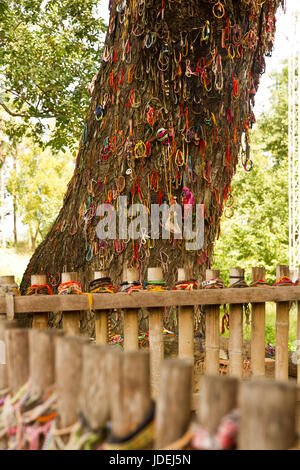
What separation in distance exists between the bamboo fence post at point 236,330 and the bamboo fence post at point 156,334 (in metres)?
0.45

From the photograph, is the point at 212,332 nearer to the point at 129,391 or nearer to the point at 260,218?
the point at 129,391

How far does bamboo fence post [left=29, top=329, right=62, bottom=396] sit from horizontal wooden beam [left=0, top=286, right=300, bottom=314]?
89 cm

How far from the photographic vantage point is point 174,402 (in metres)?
1.14

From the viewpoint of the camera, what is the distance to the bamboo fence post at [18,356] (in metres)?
1.51

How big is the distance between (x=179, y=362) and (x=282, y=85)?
58.4 feet

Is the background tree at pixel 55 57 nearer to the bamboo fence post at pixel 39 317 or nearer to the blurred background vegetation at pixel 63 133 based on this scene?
the blurred background vegetation at pixel 63 133

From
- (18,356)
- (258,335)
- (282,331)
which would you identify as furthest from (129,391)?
(282,331)

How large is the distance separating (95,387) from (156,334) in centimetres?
138

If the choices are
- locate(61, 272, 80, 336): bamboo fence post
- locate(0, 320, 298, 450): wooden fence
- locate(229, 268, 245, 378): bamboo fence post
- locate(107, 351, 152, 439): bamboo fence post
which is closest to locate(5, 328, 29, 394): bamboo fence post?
locate(0, 320, 298, 450): wooden fence

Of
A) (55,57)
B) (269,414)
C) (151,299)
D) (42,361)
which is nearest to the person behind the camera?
(269,414)

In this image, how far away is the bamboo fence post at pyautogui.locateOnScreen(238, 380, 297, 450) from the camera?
988 mm

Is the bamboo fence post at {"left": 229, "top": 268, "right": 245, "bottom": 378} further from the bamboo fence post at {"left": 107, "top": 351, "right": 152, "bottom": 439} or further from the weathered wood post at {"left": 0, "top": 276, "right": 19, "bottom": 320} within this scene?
the bamboo fence post at {"left": 107, "top": 351, "right": 152, "bottom": 439}

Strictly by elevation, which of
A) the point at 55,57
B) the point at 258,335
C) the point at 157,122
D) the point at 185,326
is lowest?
the point at 258,335

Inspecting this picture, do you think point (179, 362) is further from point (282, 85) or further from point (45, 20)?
point (282, 85)
